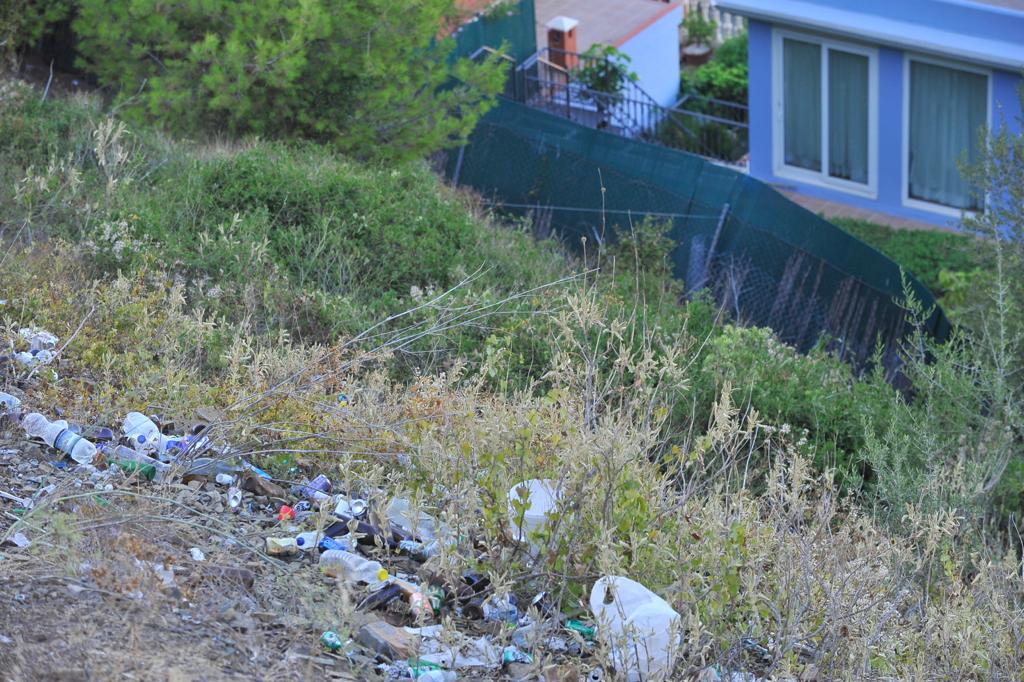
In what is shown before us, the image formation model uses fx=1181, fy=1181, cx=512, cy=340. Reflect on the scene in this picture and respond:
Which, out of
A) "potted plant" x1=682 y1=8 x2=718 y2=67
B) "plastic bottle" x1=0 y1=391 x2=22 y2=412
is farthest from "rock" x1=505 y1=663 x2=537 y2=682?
"potted plant" x1=682 y1=8 x2=718 y2=67

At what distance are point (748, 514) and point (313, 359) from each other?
2.00m

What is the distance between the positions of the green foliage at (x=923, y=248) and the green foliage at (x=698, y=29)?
10.5m

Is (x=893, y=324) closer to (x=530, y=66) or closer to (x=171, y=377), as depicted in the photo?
(x=171, y=377)

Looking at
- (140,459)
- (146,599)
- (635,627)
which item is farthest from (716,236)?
(146,599)

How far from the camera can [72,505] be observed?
411cm

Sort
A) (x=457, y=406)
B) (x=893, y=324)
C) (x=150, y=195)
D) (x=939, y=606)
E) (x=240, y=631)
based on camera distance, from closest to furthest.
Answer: (x=240, y=631)
(x=939, y=606)
(x=457, y=406)
(x=150, y=195)
(x=893, y=324)

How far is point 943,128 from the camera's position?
13352 mm

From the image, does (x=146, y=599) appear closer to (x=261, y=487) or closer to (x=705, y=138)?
(x=261, y=487)

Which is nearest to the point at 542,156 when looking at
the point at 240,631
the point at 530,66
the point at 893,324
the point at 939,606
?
the point at 893,324

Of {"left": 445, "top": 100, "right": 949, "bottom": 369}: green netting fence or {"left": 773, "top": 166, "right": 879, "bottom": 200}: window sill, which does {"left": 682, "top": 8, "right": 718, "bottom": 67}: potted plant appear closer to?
{"left": 773, "top": 166, "right": 879, "bottom": 200}: window sill

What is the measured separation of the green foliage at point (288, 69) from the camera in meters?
9.98

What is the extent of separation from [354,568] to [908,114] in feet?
37.1

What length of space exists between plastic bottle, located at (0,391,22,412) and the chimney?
14.7 metres

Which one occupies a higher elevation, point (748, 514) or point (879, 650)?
point (748, 514)
